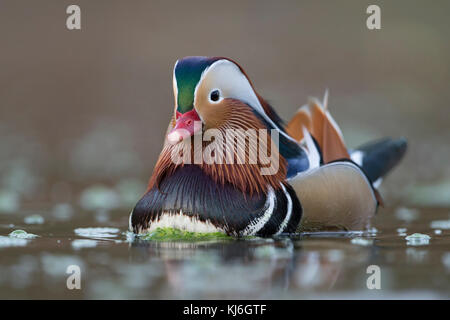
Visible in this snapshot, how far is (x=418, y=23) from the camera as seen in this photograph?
1289cm

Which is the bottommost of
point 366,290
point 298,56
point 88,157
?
point 366,290

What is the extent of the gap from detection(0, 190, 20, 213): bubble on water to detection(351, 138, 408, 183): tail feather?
9.19 ft

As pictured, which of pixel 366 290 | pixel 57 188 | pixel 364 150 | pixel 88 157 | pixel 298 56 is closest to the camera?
pixel 366 290

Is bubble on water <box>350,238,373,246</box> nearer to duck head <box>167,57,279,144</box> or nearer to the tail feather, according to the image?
duck head <box>167,57,279,144</box>

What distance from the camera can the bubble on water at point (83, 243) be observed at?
4574 millimetres

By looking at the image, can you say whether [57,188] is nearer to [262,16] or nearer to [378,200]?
[378,200]

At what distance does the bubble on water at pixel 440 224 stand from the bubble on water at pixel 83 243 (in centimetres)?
230

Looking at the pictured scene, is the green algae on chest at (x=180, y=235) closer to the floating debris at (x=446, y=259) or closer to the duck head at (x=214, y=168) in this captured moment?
the duck head at (x=214, y=168)

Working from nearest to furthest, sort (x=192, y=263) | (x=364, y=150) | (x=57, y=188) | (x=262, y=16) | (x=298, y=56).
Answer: (x=192, y=263) < (x=364, y=150) < (x=57, y=188) < (x=298, y=56) < (x=262, y=16)

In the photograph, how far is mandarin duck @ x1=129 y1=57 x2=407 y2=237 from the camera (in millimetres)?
4742

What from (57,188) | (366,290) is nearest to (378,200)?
(366,290)

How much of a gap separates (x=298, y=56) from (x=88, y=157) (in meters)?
4.49

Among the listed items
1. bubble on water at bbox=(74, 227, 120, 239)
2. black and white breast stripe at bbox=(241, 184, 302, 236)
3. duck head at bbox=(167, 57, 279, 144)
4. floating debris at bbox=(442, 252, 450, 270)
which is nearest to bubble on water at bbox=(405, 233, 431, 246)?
floating debris at bbox=(442, 252, 450, 270)

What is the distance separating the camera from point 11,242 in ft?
15.5
